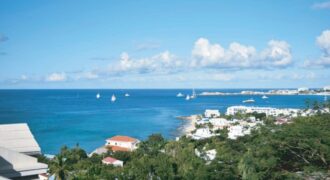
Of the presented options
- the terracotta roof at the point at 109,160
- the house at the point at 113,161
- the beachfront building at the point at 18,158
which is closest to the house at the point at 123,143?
the terracotta roof at the point at 109,160

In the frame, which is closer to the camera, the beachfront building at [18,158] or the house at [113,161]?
the beachfront building at [18,158]

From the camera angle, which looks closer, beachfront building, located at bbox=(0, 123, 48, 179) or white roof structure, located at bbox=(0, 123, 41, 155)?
beachfront building, located at bbox=(0, 123, 48, 179)

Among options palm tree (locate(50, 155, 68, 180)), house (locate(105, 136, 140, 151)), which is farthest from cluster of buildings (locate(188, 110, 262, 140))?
palm tree (locate(50, 155, 68, 180))

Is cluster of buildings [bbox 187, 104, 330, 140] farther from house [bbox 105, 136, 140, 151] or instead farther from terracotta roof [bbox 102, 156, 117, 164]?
terracotta roof [bbox 102, 156, 117, 164]

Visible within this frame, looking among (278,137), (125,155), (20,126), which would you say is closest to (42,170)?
(20,126)

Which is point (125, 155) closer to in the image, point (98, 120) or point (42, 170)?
point (42, 170)

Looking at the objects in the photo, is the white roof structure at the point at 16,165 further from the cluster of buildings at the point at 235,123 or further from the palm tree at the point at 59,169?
the cluster of buildings at the point at 235,123

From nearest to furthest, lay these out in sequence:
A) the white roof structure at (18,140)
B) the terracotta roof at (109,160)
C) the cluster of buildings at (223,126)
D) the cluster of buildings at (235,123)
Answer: the white roof structure at (18,140)
the terracotta roof at (109,160)
the cluster of buildings at (235,123)
the cluster of buildings at (223,126)
